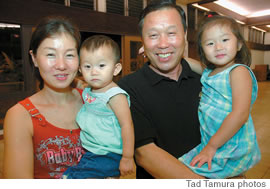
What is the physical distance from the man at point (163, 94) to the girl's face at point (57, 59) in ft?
1.41

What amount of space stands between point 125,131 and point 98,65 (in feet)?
1.50

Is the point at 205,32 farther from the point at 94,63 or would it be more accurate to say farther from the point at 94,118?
the point at 94,118

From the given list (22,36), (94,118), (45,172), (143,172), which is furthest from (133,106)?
(22,36)

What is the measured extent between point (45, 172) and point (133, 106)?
0.69 meters

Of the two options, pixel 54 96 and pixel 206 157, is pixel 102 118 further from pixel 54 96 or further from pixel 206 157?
pixel 206 157

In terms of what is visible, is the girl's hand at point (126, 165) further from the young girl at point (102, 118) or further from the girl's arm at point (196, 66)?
the girl's arm at point (196, 66)

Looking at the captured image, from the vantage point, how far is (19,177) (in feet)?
3.52

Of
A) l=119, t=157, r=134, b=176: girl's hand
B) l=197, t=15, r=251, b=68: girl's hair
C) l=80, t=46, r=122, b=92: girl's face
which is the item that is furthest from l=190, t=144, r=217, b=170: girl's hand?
l=80, t=46, r=122, b=92: girl's face

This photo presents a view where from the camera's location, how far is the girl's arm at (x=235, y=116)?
1.25 meters

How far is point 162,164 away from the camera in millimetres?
1287

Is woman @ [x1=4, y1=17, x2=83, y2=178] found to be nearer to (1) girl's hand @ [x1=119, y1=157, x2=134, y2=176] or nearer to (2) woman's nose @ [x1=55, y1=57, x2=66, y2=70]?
(2) woman's nose @ [x1=55, y1=57, x2=66, y2=70]

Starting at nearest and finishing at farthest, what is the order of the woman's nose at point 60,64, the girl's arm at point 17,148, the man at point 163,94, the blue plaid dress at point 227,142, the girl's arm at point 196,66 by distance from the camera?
the girl's arm at point 17,148
the woman's nose at point 60,64
the blue plaid dress at point 227,142
the man at point 163,94
the girl's arm at point 196,66

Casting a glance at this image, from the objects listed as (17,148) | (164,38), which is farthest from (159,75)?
(17,148)

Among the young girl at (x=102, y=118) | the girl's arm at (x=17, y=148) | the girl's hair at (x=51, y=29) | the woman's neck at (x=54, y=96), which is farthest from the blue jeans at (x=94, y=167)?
the girl's hair at (x=51, y=29)
